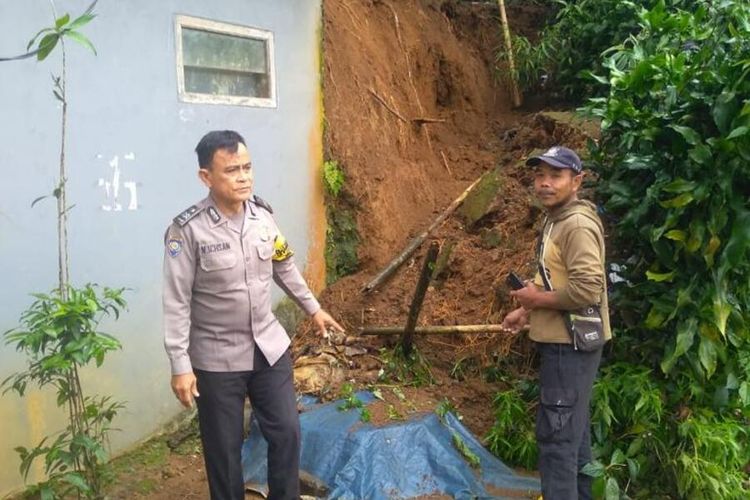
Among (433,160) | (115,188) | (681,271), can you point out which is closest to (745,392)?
(681,271)

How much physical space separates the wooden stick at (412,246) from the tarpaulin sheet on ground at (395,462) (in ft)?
4.95

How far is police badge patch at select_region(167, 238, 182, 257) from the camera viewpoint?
115 inches

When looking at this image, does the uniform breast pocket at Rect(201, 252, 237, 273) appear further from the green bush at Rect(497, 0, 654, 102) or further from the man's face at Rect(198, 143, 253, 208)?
the green bush at Rect(497, 0, 654, 102)

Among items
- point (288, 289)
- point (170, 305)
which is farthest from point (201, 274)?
point (288, 289)

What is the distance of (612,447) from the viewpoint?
375 centimetres

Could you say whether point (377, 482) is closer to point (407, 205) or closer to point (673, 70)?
point (673, 70)

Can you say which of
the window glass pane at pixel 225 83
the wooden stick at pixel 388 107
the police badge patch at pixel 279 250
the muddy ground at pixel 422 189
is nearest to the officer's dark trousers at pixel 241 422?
the police badge patch at pixel 279 250

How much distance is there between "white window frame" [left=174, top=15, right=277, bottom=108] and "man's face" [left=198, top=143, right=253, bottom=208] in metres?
1.73

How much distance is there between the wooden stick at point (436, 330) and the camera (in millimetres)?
4492

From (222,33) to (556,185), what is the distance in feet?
9.08

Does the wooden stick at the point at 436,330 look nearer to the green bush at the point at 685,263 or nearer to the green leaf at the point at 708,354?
the green bush at the point at 685,263

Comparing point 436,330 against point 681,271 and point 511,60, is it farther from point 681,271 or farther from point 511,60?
point 511,60

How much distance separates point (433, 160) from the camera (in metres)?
7.11

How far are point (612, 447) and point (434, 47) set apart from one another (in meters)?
5.16
